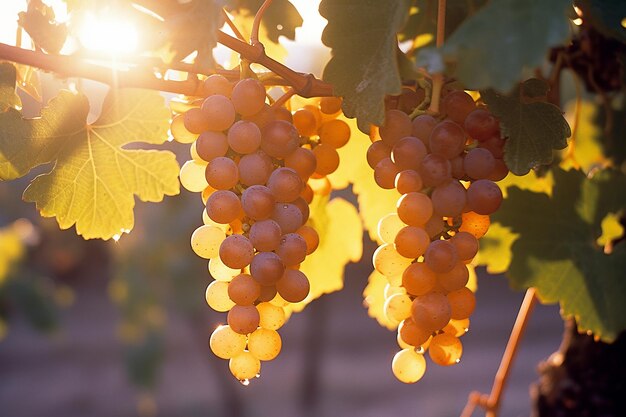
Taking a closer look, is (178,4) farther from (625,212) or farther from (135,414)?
Answer: (135,414)

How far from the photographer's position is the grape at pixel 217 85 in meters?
0.56

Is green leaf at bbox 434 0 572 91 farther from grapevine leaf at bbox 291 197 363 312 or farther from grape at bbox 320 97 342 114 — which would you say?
grapevine leaf at bbox 291 197 363 312

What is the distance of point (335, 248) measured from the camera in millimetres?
859

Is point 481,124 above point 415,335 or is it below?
above

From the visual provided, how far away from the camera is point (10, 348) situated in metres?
8.77

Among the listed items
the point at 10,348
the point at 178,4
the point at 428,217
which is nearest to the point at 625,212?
the point at 428,217

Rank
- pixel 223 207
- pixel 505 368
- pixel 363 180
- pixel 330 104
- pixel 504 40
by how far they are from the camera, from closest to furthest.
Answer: pixel 504 40 → pixel 223 207 → pixel 330 104 → pixel 363 180 → pixel 505 368

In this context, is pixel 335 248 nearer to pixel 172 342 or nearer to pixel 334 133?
pixel 334 133

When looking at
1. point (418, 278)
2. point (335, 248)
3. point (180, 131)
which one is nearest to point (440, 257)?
point (418, 278)

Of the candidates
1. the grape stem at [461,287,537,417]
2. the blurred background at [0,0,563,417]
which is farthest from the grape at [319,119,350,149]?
the blurred background at [0,0,563,417]

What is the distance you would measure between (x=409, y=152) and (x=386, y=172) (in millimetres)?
28

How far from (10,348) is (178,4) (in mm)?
8994

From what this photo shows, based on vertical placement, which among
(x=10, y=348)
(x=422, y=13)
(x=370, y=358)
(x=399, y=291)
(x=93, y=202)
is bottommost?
(x=399, y=291)

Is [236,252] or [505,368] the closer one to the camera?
[236,252]
